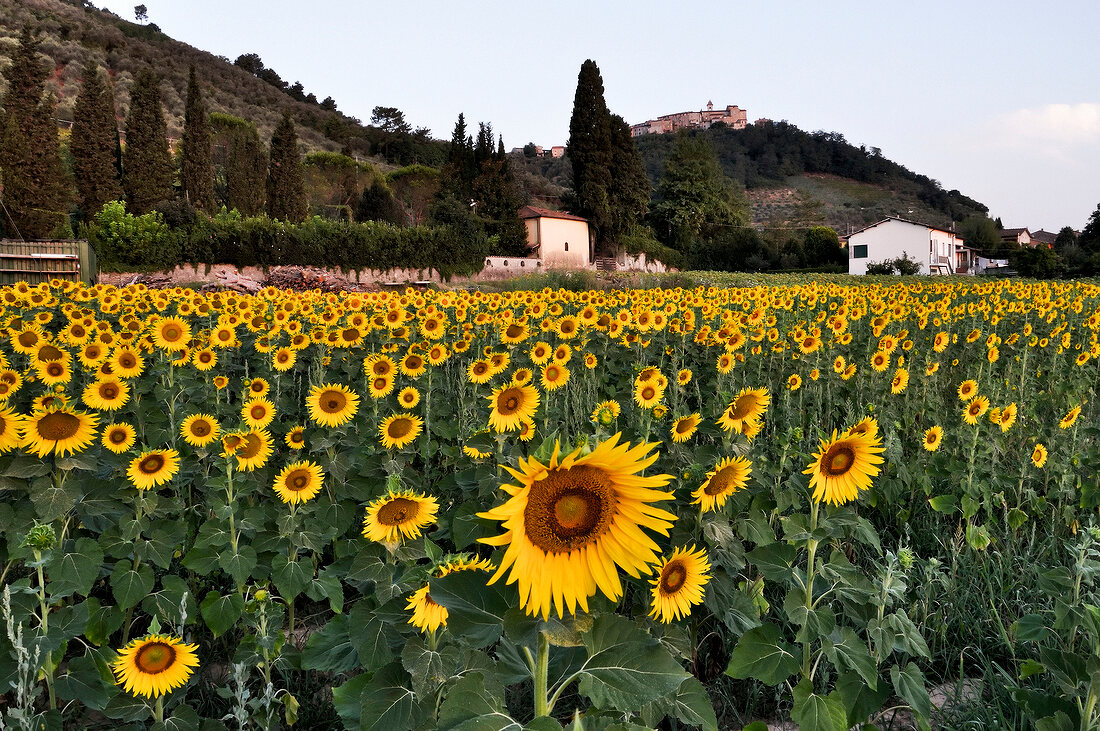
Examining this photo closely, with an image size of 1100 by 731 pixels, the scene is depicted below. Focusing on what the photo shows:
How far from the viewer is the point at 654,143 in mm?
105188

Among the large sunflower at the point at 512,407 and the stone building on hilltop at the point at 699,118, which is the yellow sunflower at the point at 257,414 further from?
the stone building on hilltop at the point at 699,118

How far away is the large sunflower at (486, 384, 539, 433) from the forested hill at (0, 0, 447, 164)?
2113 inches

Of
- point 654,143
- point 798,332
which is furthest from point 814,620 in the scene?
point 654,143

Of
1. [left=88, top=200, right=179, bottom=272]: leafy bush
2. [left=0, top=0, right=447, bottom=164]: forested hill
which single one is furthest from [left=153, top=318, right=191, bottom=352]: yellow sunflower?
[left=0, top=0, right=447, bottom=164]: forested hill

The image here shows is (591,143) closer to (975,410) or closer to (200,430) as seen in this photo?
(975,410)

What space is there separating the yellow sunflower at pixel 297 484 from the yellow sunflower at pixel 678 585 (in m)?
1.45

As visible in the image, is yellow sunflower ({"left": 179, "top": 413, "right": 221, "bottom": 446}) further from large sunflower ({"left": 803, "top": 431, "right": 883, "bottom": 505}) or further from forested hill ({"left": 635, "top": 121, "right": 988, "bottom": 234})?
forested hill ({"left": 635, "top": 121, "right": 988, "bottom": 234})

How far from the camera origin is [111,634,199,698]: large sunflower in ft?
5.84

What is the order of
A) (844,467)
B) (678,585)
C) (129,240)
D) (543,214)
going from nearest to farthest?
(678,585) → (844,467) → (129,240) → (543,214)

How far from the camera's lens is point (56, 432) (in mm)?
2381

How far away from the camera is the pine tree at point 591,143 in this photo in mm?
41969

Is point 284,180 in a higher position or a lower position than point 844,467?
higher

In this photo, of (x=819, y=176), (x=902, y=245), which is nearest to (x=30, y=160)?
(x=902, y=245)

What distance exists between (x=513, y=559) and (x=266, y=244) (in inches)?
1156
